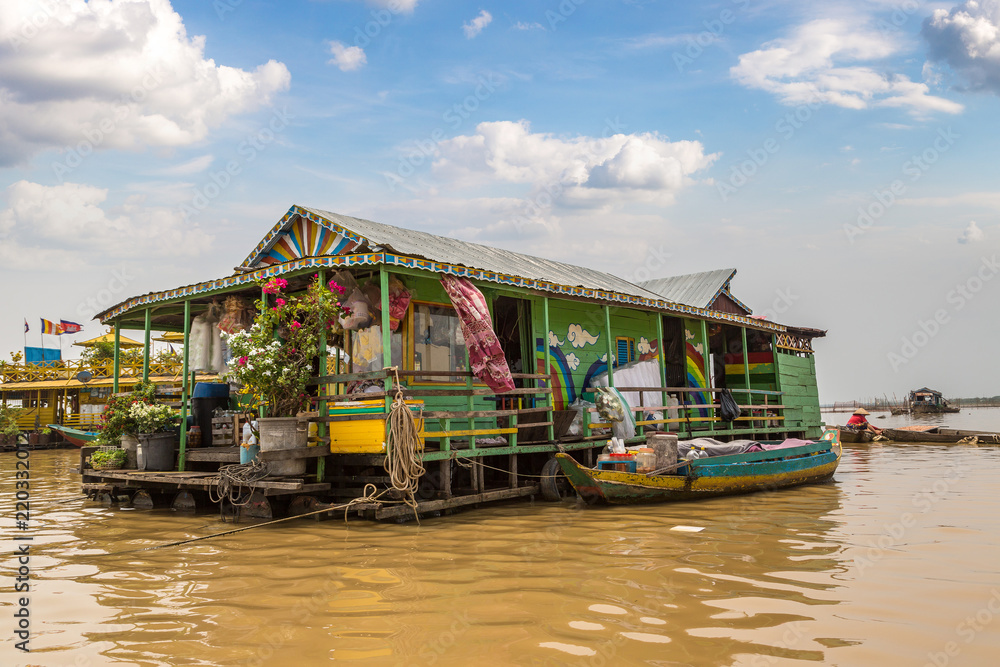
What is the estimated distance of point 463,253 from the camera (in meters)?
12.8

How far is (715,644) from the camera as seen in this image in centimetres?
423

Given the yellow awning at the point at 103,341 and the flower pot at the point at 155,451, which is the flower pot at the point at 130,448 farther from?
the yellow awning at the point at 103,341

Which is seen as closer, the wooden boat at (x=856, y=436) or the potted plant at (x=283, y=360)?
the potted plant at (x=283, y=360)

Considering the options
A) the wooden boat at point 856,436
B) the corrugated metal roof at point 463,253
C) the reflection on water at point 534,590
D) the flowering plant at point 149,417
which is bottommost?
the wooden boat at point 856,436

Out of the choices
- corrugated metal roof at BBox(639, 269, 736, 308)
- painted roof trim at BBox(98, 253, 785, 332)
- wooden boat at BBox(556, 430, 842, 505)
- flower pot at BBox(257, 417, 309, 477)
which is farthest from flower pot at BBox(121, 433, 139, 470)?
corrugated metal roof at BBox(639, 269, 736, 308)

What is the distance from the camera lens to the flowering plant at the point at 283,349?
28.9 ft

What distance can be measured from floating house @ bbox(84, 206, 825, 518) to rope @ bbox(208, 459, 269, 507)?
0.22 meters

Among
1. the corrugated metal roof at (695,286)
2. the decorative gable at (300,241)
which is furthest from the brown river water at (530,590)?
the corrugated metal roof at (695,286)

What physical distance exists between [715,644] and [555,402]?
8938 millimetres

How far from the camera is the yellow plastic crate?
8.55 m

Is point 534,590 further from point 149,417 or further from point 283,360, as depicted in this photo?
point 149,417

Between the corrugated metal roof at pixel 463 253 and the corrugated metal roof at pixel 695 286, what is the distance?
12.7ft

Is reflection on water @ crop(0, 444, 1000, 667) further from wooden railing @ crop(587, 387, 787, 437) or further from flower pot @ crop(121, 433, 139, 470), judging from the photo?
wooden railing @ crop(587, 387, 787, 437)

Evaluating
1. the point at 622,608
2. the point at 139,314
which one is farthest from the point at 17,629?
the point at 139,314
